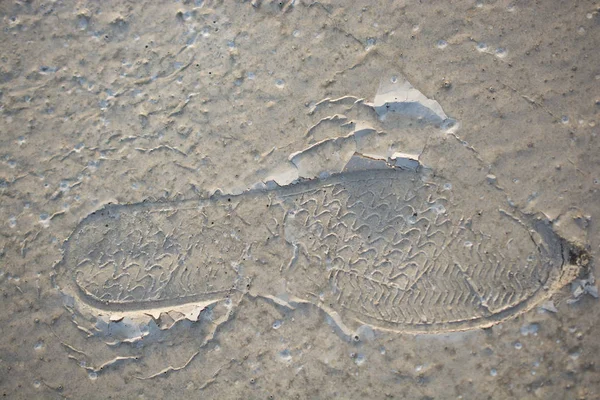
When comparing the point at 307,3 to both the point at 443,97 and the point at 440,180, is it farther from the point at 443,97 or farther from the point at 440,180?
the point at 440,180

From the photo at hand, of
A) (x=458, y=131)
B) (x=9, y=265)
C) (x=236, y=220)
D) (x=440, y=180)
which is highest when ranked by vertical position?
(x=458, y=131)

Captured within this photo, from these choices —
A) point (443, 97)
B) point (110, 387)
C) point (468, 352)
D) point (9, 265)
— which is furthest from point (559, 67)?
point (9, 265)

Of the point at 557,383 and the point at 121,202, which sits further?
the point at 121,202

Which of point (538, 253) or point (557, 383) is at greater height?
point (538, 253)
